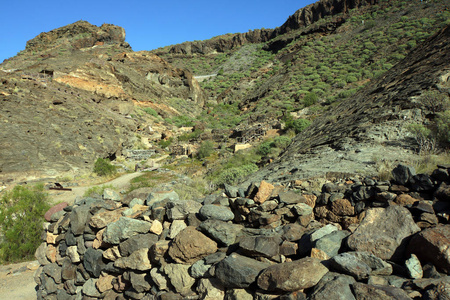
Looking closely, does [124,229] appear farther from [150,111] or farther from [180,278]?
[150,111]

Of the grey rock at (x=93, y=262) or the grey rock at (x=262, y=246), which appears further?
the grey rock at (x=93, y=262)

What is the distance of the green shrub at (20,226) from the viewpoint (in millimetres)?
7844

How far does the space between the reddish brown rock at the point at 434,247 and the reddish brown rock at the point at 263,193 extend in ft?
5.24

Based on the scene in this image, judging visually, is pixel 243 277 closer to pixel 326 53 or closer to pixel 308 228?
pixel 308 228

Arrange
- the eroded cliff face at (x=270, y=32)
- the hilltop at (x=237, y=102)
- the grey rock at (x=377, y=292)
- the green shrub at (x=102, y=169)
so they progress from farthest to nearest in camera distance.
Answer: the eroded cliff face at (x=270, y=32), the green shrub at (x=102, y=169), the hilltop at (x=237, y=102), the grey rock at (x=377, y=292)

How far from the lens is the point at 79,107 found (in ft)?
79.8

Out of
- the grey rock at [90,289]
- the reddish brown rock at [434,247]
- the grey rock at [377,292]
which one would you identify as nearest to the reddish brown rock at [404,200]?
the reddish brown rock at [434,247]

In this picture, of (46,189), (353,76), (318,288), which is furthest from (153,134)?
(318,288)

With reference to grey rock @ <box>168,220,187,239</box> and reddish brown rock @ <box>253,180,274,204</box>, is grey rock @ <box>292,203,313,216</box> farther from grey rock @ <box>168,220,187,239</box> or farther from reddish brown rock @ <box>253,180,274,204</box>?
grey rock @ <box>168,220,187,239</box>

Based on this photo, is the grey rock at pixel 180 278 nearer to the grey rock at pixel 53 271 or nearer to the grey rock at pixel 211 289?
the grey rock at pixel 211 289

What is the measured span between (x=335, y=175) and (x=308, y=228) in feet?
7.23

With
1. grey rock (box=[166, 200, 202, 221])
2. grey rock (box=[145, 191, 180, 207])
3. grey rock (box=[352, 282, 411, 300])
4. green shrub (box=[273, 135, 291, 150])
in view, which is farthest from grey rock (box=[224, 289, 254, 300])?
green shrub (box=[273, 135, 291, 150])

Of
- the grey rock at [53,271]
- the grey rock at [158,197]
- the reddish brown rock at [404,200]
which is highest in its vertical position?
the grey rock at [158,197]

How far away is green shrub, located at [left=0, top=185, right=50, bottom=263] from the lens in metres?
7.84
